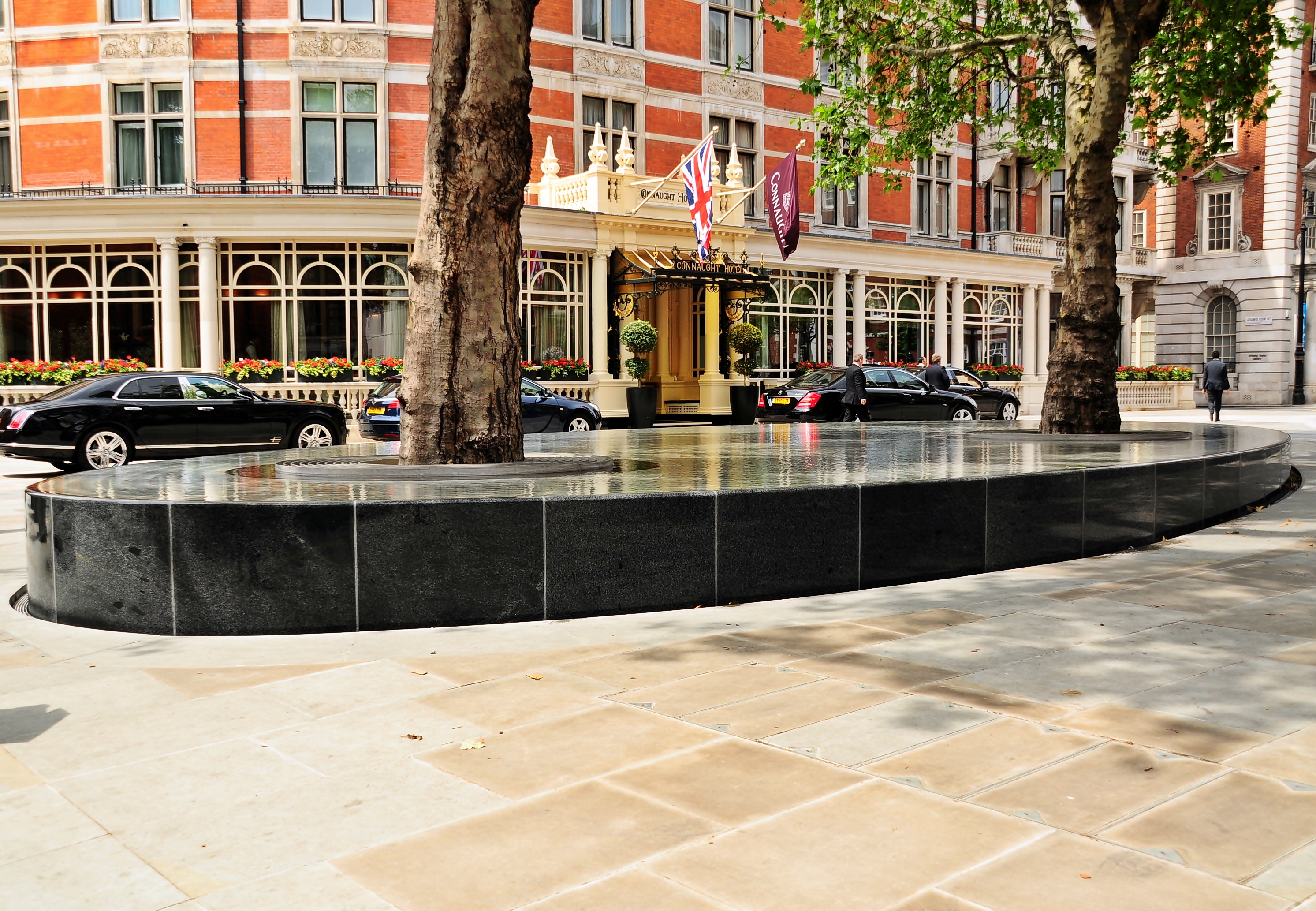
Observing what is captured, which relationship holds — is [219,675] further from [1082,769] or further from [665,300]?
[665,300]

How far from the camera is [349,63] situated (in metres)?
25.7

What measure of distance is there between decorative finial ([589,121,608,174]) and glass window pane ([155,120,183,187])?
29.1 ft

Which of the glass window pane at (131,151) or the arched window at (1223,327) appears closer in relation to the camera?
the glass window pane at (131,151)

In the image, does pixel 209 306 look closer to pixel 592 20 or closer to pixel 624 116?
pixel 624 116

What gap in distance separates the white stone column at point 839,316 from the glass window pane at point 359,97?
13.3m

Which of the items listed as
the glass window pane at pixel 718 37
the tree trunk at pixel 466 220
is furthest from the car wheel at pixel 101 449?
the glass window pane at pixel 718 37

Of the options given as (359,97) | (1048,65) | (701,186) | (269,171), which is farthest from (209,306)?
(1048,65)

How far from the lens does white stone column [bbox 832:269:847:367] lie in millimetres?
32812

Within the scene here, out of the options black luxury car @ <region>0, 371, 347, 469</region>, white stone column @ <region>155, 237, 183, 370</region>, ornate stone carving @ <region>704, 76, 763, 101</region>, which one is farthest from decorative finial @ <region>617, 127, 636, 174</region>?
black luxury car @ <region>0, 371, 347, 469</region>

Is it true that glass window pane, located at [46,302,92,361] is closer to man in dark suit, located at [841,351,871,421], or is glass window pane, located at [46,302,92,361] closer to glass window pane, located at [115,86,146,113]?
glass window pane, located at [115,86,146,113]

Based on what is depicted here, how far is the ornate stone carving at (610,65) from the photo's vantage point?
93.5 feet

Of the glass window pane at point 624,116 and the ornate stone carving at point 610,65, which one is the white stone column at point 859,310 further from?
the ornate stone carving at point 610,65

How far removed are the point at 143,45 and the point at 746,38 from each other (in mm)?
15319

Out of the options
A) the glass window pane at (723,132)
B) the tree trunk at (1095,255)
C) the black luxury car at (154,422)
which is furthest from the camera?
the glass window pane at (723,132)
